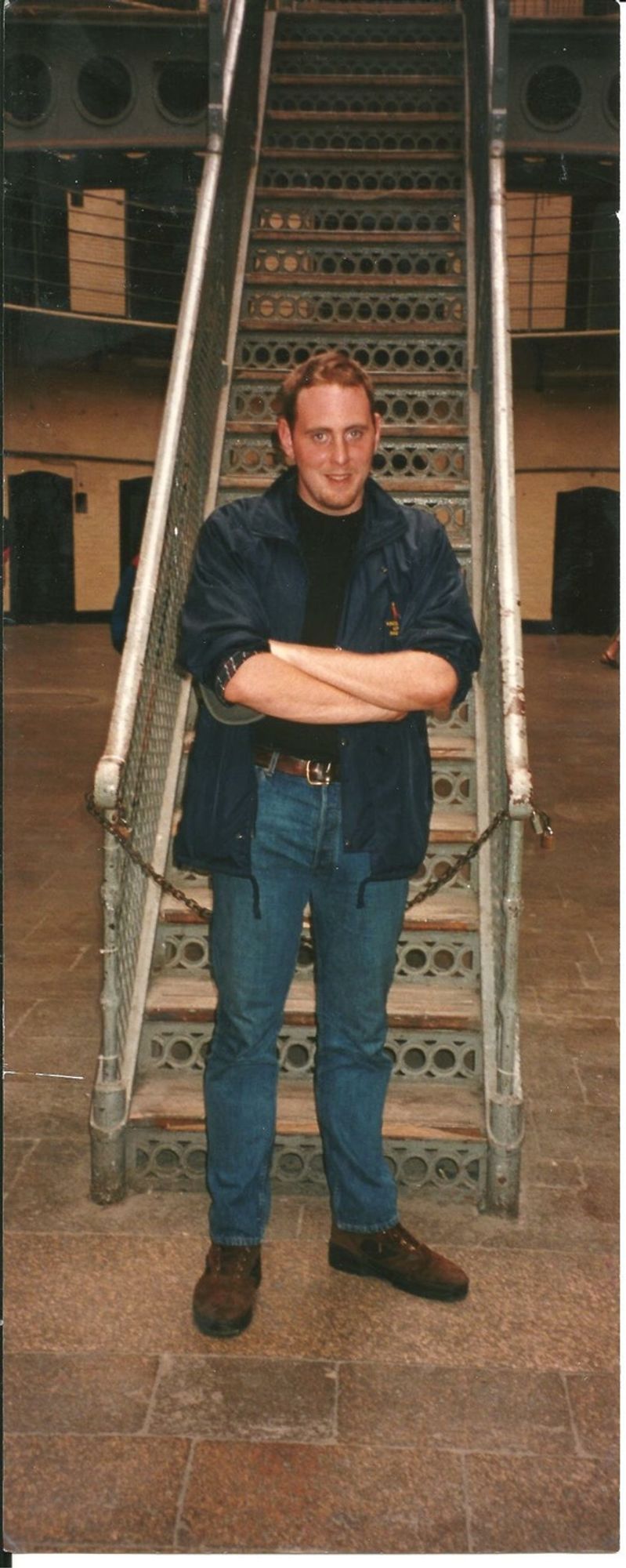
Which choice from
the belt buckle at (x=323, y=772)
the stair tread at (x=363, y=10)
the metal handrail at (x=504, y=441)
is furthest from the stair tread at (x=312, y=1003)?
the stair tread at (x=363, y=10)

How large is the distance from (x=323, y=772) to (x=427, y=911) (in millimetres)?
1468

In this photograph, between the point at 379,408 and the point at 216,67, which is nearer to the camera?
the point at 216,67

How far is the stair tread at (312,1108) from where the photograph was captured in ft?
13.2

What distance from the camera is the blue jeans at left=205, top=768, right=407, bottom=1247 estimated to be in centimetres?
330

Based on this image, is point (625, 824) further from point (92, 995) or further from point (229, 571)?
point (92, 995)

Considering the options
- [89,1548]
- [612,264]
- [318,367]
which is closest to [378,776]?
[318,367]

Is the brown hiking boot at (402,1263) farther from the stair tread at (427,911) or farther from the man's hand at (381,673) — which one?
the man's hand at (381,673)

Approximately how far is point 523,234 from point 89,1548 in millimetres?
22173

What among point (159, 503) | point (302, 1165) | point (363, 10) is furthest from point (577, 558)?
point (302, 1165)

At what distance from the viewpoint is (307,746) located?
3.29m

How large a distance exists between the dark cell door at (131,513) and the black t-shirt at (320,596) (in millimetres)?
20341

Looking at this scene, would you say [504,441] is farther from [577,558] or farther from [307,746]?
[577,558]

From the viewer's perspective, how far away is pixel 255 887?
10.8ft

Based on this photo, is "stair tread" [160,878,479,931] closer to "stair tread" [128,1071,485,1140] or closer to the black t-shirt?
"stair tread" [128,1071,485,1140]
